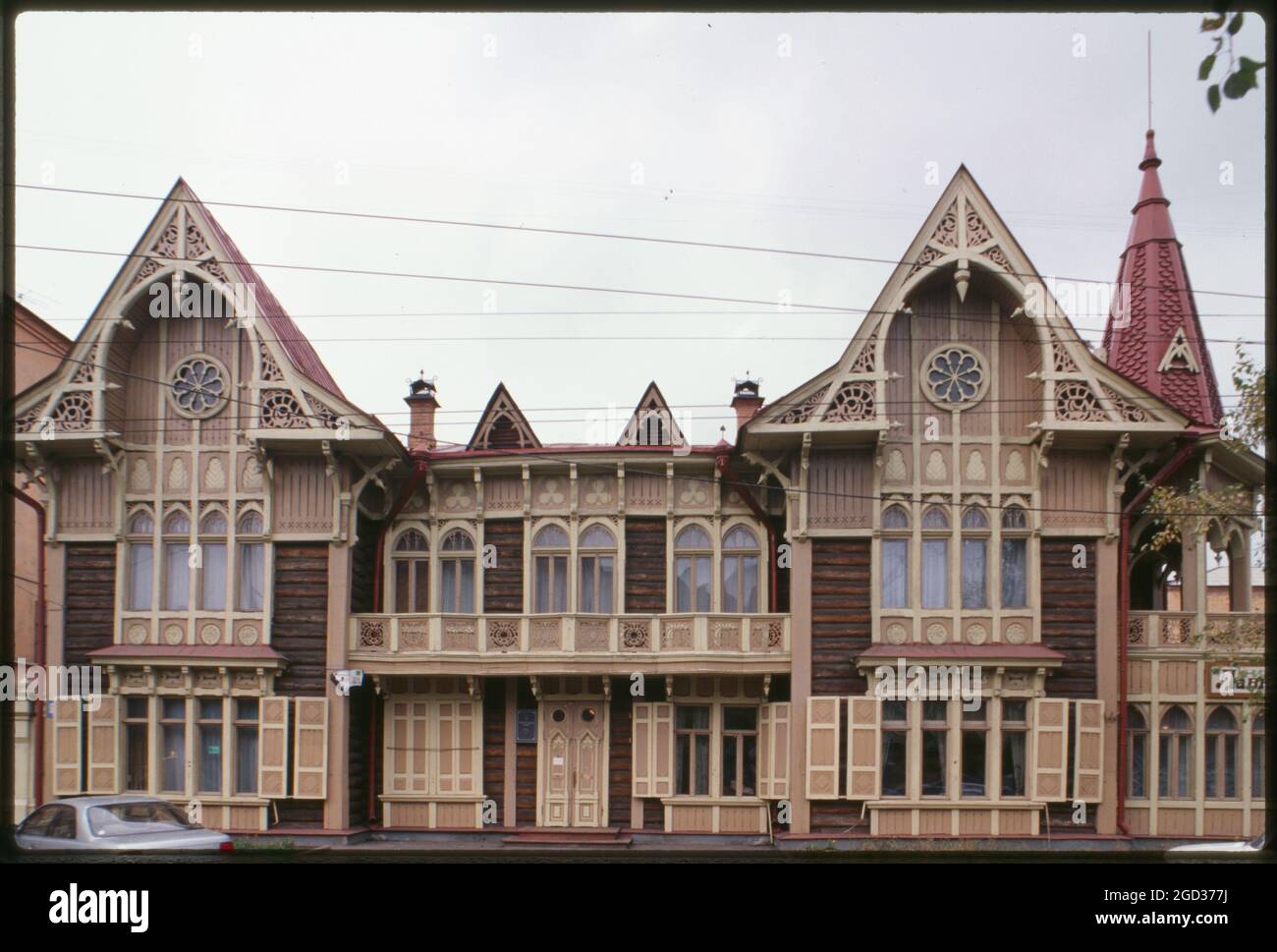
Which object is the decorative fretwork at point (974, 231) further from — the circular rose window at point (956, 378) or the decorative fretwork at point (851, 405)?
the decorative fretwork at point (851, 405)

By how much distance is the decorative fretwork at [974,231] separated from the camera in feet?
55.9

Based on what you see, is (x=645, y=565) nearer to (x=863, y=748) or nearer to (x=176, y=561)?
(x=863, y=748)

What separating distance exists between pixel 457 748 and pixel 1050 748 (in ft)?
34.1

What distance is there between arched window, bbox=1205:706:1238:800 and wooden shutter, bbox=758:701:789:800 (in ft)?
23.3

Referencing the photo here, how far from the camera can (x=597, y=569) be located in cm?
1920

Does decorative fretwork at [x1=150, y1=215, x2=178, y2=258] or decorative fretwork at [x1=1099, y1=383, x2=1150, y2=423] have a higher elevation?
decorative fretwork at [x1=150, y1=215, x2=178, y2=258]

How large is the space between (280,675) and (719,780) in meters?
8.06

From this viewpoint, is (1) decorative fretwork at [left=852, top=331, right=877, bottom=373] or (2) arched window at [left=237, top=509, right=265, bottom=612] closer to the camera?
(1) decorative fretwork at [left=852, top=331, right=877, bottom=373]

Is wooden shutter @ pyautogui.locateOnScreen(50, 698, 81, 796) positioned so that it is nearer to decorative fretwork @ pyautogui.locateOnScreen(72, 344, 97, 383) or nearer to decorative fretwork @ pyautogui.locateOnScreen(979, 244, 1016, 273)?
decorative fretwork @ pyautogui.locateOnScreen(72, 344, 97, 383)

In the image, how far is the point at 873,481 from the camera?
17.4m

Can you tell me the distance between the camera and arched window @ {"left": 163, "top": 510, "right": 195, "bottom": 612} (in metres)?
18.3

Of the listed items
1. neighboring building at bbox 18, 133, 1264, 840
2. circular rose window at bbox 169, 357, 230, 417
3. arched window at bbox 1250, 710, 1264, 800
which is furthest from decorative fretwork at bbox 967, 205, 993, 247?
circular rose window at bbox 169, 357, 230, 417

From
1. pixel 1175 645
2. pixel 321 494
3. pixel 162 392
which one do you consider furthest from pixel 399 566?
pixel 1175 645
